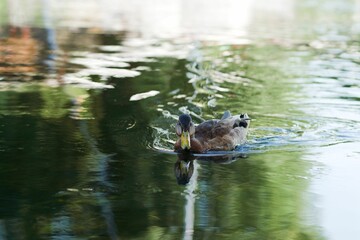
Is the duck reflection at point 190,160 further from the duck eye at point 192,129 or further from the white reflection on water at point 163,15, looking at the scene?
the white reflection on water at point 163,15

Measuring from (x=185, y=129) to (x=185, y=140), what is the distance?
0.14 metres

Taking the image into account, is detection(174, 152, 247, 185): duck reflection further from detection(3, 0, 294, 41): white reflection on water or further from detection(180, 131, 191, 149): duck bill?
detection(3, 0, 294, 41): white reflection on water

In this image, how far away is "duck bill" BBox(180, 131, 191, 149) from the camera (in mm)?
10125

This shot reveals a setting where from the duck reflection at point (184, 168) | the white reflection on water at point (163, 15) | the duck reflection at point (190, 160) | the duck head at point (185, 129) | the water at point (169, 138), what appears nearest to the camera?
the water at point (169, 138)

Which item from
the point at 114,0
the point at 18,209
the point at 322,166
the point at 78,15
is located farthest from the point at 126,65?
the point at 114,0

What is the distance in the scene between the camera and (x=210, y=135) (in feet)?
34.5

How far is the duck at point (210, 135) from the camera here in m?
10.1

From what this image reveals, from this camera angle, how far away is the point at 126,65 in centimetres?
1805

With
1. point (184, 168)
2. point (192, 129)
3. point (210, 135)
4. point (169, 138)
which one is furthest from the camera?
point (169, 138)

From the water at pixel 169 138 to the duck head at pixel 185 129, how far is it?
20cm

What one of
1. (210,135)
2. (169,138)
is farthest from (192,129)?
(169,138)

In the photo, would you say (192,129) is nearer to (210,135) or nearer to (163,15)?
(210,135)

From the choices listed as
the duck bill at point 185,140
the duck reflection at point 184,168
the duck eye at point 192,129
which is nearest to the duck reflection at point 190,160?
the duck reflection at point 184,168

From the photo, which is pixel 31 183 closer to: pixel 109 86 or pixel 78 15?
pixel 109 86
